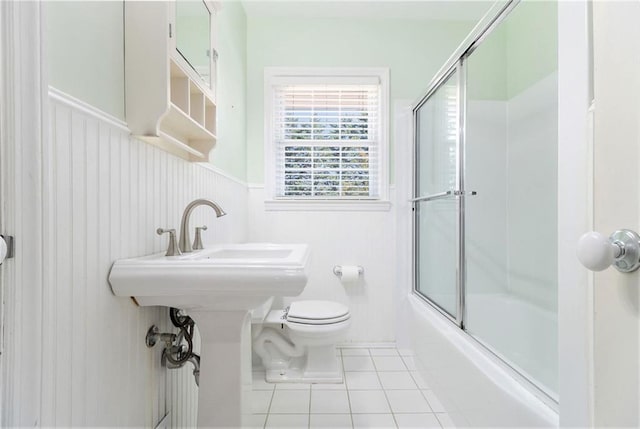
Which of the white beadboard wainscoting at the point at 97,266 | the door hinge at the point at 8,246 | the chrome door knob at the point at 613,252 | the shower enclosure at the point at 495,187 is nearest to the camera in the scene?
the chrome door knob at the point at 613,252

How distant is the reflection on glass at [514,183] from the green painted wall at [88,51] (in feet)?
5.62

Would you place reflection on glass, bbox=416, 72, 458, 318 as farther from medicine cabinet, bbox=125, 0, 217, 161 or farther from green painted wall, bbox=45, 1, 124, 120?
green painted wall, bbox=45, 1, 124, 120

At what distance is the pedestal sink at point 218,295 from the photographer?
2.82 ft

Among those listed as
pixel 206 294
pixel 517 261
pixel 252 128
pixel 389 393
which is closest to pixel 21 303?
pixel 206 294

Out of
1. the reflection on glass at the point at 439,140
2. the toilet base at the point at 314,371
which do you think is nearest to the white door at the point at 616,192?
the reflection on glass at the point at 439,140

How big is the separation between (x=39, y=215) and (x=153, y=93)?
0.48 m

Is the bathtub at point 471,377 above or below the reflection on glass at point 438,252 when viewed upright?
A: below

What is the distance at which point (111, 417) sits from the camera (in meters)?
0.86

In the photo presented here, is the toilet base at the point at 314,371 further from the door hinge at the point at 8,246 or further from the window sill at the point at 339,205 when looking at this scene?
the door hinge at the point at 8,246

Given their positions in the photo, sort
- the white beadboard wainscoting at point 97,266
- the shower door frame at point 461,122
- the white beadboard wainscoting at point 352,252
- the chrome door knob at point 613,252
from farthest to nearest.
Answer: the white beadboard wainscoting at point 352,252 < the shower door frame at point 461,122 < the white beadboard wainscoting at point 97,266 < the chrome door knob at point 613,252

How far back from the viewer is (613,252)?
405 mm

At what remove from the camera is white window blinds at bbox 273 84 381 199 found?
2.55 metres

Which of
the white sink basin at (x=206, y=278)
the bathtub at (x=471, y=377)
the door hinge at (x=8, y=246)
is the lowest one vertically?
the bathtub at (x=471, y=377)

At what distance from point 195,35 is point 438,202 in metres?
1.63
